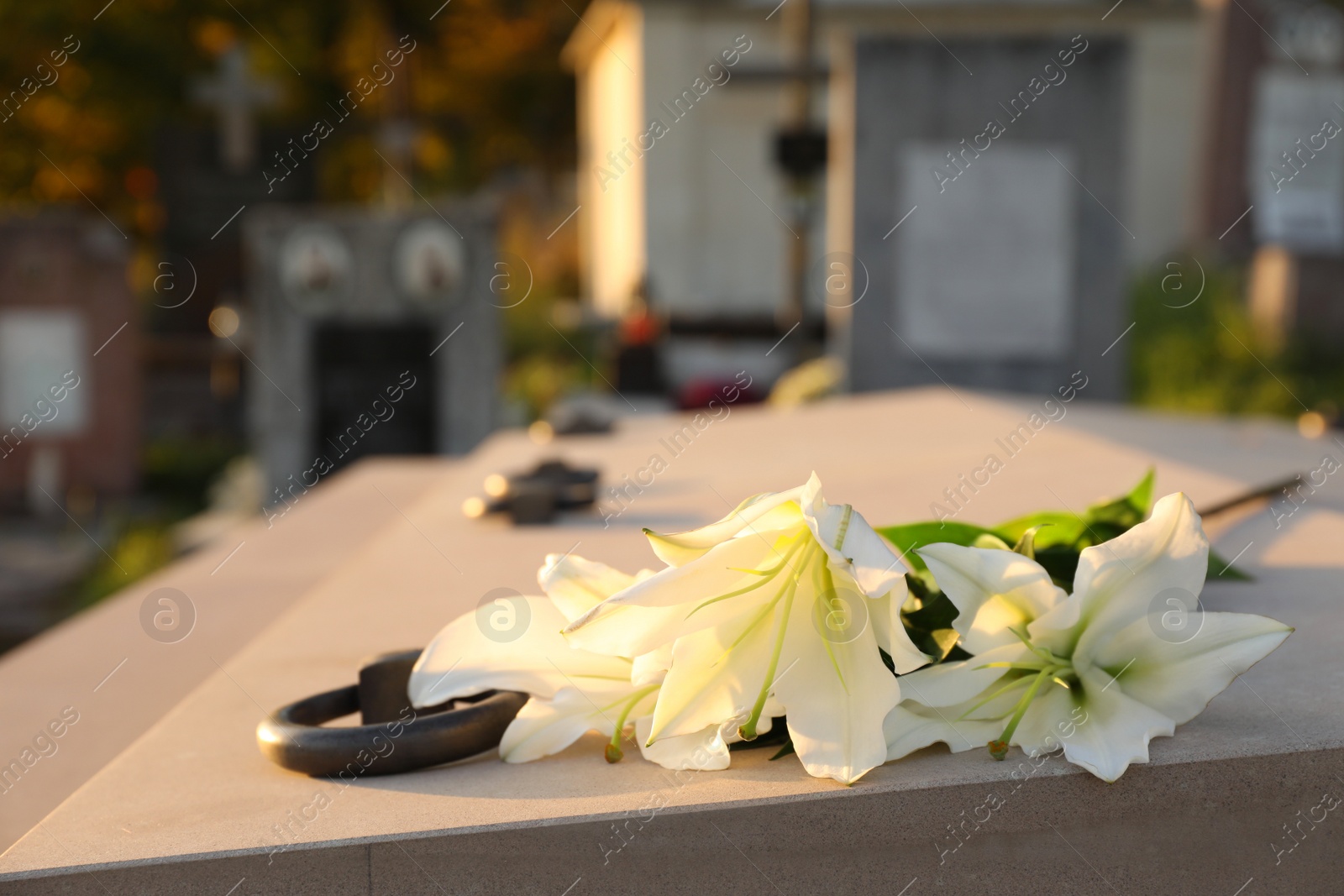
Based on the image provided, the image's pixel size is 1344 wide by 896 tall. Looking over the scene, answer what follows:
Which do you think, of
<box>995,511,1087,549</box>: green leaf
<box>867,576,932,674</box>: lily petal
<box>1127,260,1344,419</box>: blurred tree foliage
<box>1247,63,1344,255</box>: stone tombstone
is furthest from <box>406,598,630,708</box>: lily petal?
<box>1247,63,1344,255</box>: stone tombstone

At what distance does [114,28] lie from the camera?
20703 mm

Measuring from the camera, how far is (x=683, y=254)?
52.4 ft

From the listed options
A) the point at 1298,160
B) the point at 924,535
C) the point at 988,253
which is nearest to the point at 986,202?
the point at 988,253

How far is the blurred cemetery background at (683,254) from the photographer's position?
7.00 m

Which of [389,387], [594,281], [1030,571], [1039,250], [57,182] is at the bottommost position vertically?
[1030,571]

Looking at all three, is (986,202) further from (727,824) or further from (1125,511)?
(727,824)

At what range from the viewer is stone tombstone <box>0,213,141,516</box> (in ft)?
33.3

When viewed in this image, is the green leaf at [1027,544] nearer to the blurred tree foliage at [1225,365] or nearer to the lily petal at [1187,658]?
the lily petal at [1187,658]

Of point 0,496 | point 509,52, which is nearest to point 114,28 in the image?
point 509,52

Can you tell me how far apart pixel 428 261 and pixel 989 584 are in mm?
8075

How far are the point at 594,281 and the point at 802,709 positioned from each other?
1937 centimetres

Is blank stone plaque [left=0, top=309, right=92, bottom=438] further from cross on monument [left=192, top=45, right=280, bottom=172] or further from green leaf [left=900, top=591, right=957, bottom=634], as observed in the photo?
green leaf [left=900, top=591, right=957, bottom=634]

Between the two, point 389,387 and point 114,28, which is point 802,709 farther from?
point 114,28

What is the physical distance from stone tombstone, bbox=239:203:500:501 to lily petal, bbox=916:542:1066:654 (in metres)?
7.87
